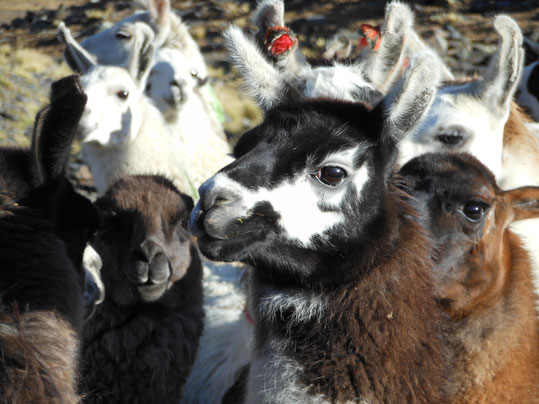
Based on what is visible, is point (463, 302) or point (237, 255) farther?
point (463, 302)

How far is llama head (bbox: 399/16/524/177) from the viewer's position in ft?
12.6

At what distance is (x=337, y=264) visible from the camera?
2305mm

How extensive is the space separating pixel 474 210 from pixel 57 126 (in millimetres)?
1914

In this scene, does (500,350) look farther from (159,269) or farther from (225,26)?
(225,26)

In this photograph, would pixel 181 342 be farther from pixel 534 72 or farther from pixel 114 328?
pixel 534 72

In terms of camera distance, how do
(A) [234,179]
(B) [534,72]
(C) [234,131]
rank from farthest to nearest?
(C) [234,131] → (B) [534,72] → (A) [234,179]

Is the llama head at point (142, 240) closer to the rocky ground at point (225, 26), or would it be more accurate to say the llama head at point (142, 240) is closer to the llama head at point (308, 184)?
the llama head at point (308, 184)

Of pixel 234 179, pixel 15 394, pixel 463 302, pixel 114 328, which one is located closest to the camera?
Answer: pixel 15 394

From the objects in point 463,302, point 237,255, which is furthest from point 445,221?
point 237,255

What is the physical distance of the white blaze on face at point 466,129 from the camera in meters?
3.86

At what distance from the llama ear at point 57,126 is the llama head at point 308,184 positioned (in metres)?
0.52

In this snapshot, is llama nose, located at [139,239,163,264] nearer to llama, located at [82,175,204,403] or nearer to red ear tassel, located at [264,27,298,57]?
llama, located at [82,175,204,403]

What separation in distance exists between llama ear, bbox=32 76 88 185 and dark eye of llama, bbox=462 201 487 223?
184 centimetres

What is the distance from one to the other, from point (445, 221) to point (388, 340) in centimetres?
82
